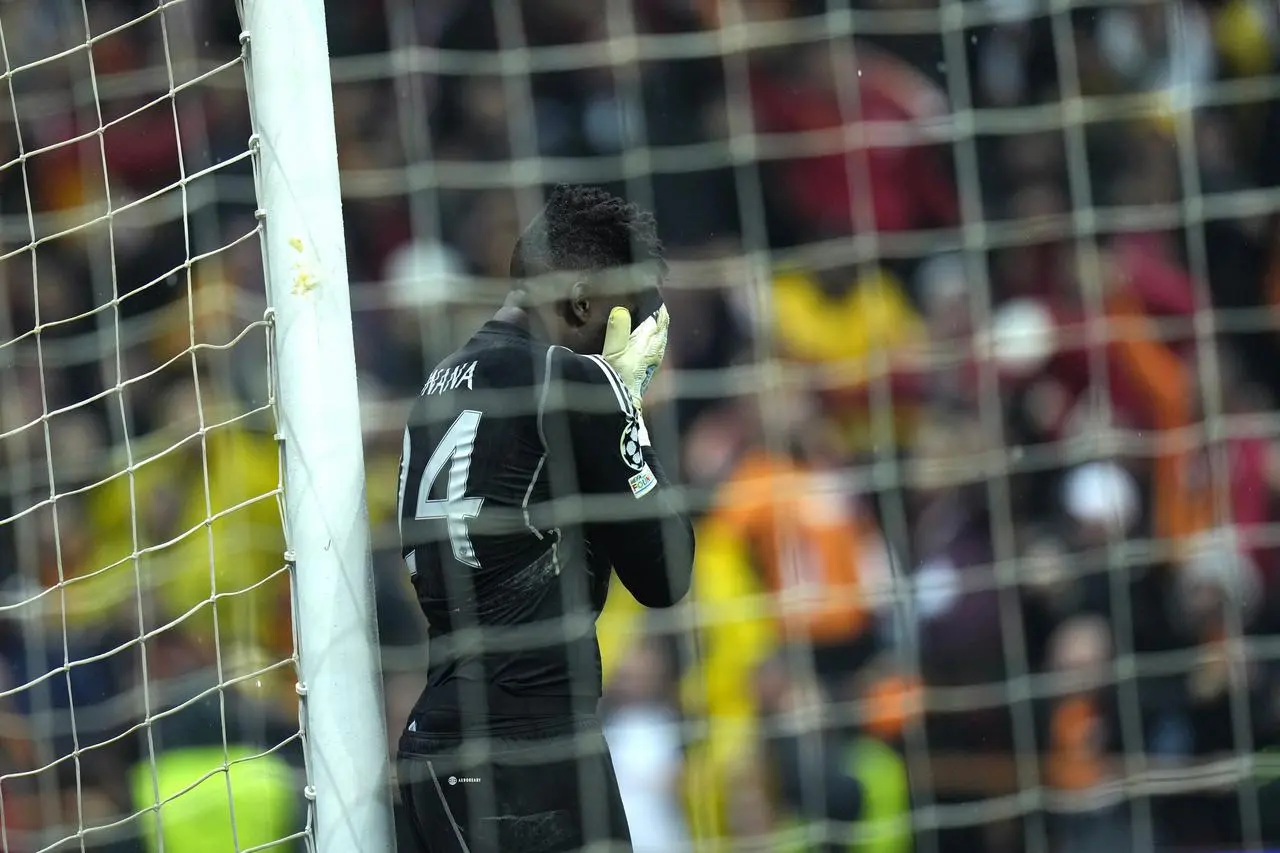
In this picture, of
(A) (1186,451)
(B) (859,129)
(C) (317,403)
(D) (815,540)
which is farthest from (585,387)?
(A) (1186,451)

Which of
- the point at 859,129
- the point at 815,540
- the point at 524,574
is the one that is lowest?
the point at 815,540

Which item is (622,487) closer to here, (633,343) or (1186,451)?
(633,343)

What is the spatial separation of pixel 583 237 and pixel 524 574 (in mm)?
475

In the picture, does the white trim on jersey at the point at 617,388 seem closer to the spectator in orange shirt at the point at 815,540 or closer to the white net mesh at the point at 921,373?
the white net mesh at the point at 921,373

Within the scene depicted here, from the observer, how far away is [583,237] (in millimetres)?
2020

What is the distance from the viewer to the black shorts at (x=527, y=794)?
73.7 inches

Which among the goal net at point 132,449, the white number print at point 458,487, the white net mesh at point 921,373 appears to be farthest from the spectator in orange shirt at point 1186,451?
the goal net at point 132,449

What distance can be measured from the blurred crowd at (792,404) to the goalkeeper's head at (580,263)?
89 cm

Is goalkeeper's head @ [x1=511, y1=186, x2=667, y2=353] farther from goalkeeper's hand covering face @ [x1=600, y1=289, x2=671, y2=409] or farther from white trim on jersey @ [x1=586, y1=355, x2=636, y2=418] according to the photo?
white trim on jersey @ [x1=586, y1=355, x2=636, y2=418]

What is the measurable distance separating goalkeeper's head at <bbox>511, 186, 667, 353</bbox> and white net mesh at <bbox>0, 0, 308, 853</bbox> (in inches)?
45.8

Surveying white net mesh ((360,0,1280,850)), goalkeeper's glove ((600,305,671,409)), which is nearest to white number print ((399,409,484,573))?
goalkeeper's glove ((600,305,671,409))

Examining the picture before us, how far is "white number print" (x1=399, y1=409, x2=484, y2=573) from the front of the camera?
1897 millimetres

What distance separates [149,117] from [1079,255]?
2108 mm

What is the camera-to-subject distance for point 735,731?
3027 mm
